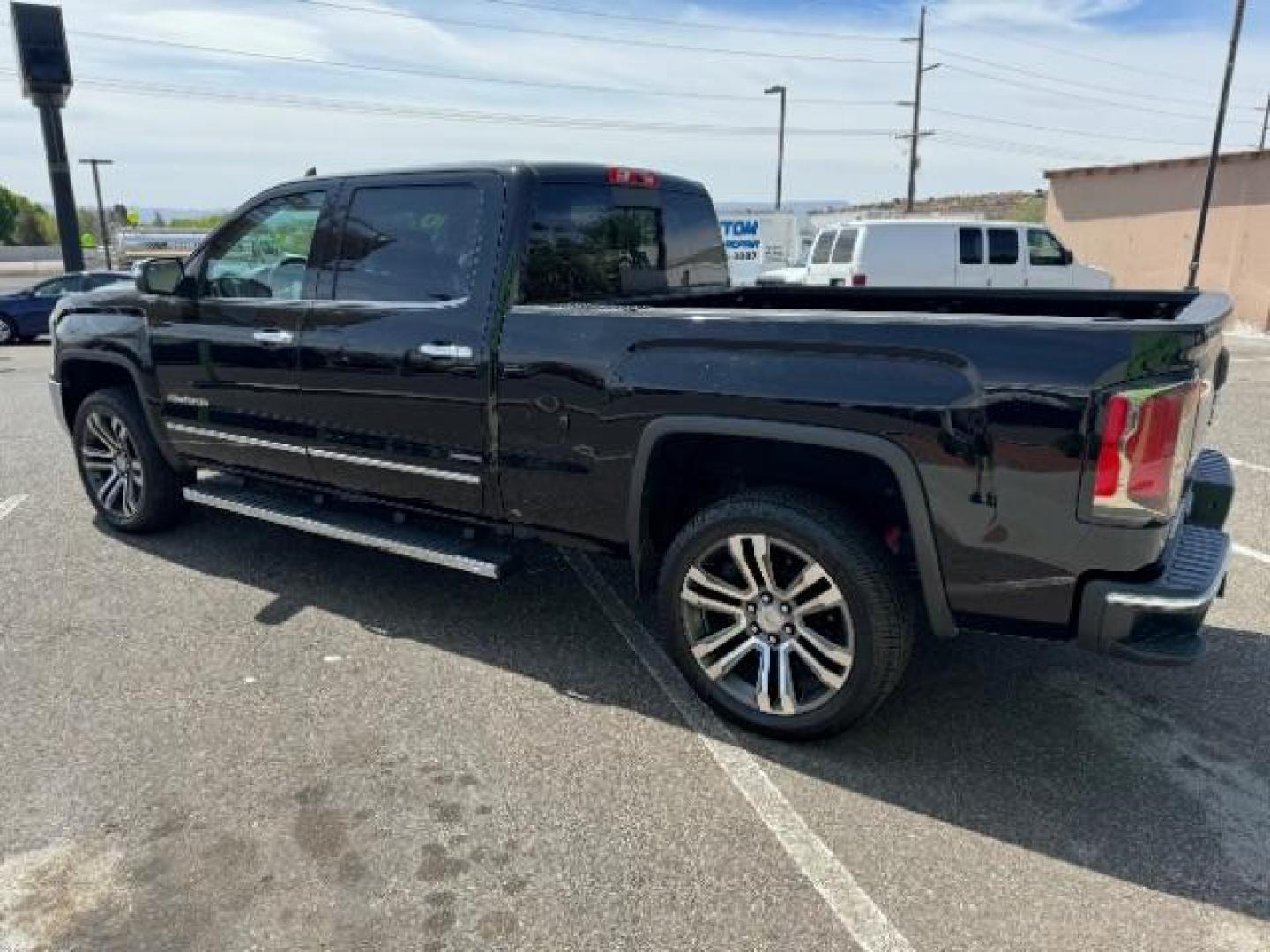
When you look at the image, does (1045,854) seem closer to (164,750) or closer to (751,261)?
(164,750)

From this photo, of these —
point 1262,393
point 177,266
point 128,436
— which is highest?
point 177,266

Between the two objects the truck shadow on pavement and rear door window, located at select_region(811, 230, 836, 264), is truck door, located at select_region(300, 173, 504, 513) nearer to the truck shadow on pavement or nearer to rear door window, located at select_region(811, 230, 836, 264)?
the truck shadow on pavement

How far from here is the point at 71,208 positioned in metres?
18.9

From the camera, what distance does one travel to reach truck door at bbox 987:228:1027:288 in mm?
16438

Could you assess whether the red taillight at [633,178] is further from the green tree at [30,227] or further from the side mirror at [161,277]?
the green tree at [30,227]

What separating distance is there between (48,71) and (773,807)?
66.4 ft

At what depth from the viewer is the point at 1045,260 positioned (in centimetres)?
1652

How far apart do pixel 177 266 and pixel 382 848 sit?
10.5ft

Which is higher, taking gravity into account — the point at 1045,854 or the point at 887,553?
the point at 887,553

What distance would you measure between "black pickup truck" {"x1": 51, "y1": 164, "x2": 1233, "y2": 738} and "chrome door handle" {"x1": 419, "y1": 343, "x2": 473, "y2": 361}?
0.04 feet

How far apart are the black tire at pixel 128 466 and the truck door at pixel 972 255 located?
1465 cm

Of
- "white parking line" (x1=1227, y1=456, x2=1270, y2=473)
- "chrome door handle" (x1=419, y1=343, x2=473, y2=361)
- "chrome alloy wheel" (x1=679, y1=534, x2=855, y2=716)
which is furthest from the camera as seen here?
"white parking line" (x1=1227, y1=456, x2=1270, y2=473)

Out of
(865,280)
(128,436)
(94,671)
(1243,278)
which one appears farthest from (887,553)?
(1243,278)

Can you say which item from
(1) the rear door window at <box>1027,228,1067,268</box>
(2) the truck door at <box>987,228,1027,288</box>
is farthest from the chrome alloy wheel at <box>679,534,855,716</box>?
(1) the rear door window at <box>1027,228,1067,268</box>
